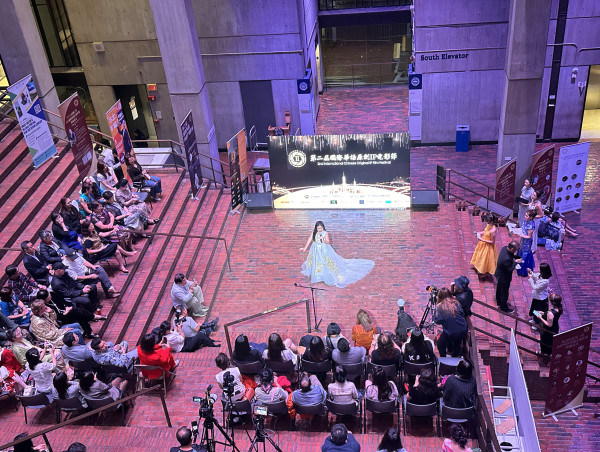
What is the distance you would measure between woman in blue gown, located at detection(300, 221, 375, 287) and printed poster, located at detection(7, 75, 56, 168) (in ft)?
20.6

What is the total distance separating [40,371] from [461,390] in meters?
5.76

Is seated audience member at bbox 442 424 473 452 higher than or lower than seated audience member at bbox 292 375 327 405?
higher

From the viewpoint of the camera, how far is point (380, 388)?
8.42 metres

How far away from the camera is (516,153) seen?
15.9 meters

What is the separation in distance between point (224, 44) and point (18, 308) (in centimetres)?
1179

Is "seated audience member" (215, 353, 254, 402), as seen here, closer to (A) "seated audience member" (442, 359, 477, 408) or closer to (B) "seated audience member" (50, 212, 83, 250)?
(A) "seated audience member" (442, 359, 477, 408)

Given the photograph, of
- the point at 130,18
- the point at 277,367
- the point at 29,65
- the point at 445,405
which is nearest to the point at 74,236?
the point at 277,367

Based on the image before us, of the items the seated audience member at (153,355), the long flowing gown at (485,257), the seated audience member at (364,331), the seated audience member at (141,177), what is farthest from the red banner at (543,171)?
the seated audience member at (153,355)

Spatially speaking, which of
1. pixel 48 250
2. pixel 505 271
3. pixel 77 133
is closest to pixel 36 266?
pixel 48 250

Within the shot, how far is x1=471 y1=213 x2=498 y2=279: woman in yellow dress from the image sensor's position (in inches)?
473

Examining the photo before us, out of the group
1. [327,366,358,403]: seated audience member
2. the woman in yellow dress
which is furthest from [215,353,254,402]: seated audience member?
the woman in yellow dress

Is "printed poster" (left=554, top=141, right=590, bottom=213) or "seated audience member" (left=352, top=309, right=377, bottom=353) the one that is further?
"printed poster" (left=554, top=141, right=590, bottom=213)

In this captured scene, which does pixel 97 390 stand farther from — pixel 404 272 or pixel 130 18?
pixel 130 18

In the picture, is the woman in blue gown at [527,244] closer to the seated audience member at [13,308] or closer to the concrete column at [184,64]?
the concrete column at [184,64]
